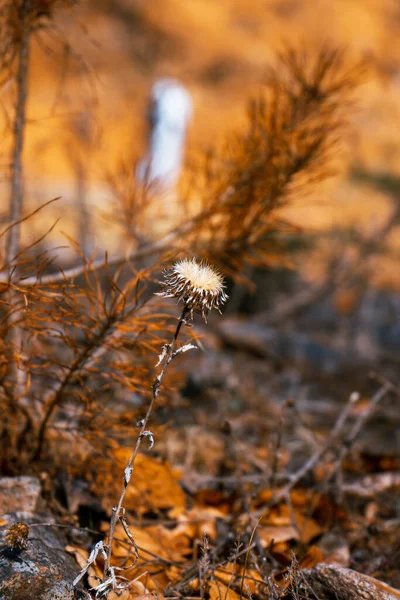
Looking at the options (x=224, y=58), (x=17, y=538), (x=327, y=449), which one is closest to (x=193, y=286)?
(x=17, y=538)

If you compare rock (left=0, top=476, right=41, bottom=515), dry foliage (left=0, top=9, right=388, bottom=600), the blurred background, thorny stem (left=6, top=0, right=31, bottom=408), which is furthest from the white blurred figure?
rock (left=0, top=476, right=41, bottom=515)

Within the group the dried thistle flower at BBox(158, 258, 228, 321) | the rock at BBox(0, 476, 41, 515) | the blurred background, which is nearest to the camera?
the dried thistle flower at BBox(158, 258, 228, 321)

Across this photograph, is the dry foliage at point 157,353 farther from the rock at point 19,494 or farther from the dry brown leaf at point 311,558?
the rock at point 19,494

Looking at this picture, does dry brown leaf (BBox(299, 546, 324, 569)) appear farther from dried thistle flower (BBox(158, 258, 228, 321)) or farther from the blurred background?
the blurred background

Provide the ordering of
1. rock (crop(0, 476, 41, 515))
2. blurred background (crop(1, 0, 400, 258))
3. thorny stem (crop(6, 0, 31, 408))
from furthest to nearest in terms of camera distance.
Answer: blurred background (crop(1, 0, 400, 258))
thorny stem (crop(6, 0, 31, 408))
rock (crop(0, 476, 41, 515))

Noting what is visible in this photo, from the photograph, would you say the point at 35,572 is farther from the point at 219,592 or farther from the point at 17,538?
the point at 219,592

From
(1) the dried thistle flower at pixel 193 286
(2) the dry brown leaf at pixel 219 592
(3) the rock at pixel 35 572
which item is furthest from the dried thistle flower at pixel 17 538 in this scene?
(1) the dried thistle flower at pixel 193 286

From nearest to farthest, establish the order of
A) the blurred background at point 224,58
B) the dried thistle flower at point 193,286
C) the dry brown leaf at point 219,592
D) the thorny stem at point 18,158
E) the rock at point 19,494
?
the dried thistle flower at point 193,286, the dry brown leaf at point 219,592, the rock at point 19,494, the thorny stem at point 18,158, the blurred background at point 224,58
